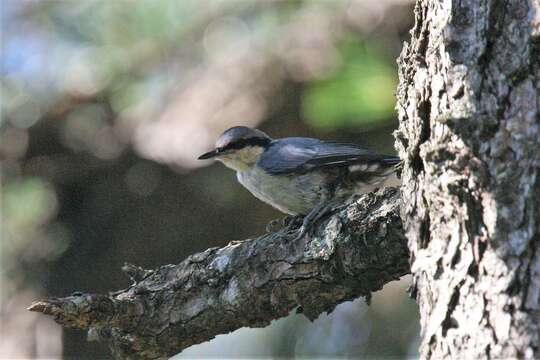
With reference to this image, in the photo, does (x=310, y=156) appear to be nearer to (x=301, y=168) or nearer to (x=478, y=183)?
(x=301, y=168)

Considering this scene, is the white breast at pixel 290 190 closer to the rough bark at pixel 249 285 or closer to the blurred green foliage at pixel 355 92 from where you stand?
the blurred green foliage at pixel 355 92

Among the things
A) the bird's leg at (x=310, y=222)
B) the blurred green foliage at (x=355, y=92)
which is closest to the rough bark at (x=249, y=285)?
the bird's leg at (x=310, y=222)

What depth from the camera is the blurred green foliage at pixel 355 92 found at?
4586 mm

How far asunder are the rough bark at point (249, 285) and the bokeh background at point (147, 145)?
2.00 metres

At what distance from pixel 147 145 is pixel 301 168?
148 cm

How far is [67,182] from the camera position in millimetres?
5223

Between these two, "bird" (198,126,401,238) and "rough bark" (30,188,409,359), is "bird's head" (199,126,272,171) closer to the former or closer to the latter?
"bird" (198,126,401,238)

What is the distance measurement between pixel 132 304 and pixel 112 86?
100 inches

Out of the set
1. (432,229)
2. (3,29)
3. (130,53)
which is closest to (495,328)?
(432,229)

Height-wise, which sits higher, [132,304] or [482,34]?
[482,34]

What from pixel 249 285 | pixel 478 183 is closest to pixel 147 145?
pixel 249 285

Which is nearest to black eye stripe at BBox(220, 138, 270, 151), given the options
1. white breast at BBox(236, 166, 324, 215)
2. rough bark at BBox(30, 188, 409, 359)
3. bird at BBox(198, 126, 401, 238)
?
bird at BBox(198, 126, 401, 238)

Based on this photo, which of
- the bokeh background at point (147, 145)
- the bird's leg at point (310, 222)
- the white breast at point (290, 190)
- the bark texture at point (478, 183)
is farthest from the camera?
the bokeh background at point (147, 145)

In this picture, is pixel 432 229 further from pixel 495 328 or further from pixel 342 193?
pixel 342 193
